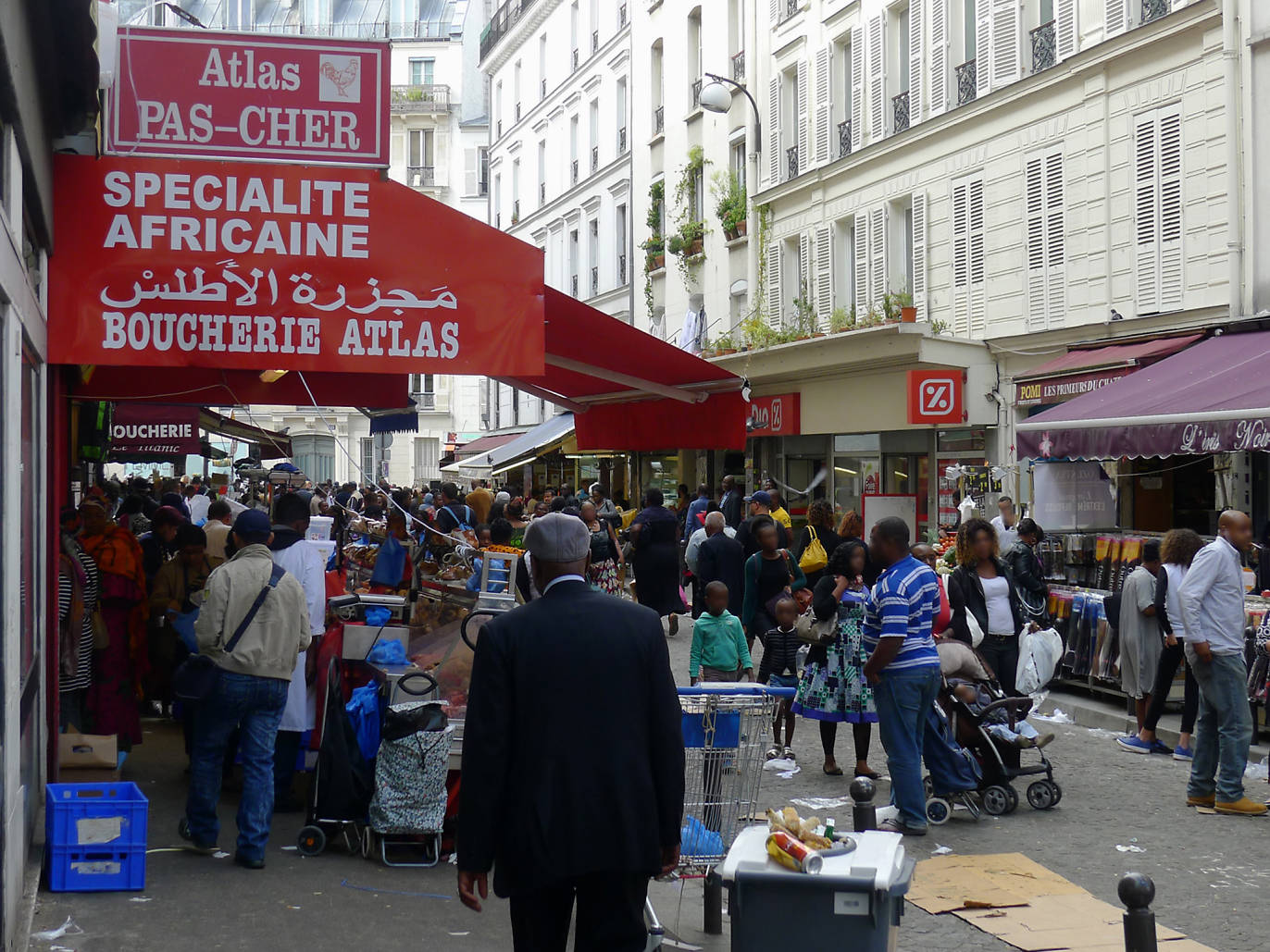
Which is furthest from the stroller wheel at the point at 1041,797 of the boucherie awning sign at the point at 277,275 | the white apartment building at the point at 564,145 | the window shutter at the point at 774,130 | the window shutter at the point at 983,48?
the white apartment building at the point at 564,145

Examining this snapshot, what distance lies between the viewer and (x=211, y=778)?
7.21 m

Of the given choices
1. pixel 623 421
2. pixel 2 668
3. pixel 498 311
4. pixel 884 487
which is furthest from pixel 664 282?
pixel 2 668

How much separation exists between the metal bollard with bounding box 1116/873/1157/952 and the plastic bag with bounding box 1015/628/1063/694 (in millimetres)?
5901

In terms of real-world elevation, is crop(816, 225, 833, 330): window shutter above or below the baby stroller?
above

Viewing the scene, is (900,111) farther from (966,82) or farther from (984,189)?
(984,189)

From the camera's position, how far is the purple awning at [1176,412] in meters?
12.7

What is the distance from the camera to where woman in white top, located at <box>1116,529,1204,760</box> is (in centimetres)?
986

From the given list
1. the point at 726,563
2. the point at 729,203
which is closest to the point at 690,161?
the point at 729,203

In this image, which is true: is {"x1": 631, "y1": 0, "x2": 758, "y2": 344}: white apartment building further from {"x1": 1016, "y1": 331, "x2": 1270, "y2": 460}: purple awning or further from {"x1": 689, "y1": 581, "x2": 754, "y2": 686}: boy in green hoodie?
{"x1": 689, "y1": 581, "x2": 754, "y2": 686}: boy in green hoodie

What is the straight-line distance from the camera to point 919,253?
71.7ft

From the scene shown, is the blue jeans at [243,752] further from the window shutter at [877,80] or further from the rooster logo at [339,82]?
the window shutter at [877,80]

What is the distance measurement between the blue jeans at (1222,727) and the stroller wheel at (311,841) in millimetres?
5278

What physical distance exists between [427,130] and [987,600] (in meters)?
58.1

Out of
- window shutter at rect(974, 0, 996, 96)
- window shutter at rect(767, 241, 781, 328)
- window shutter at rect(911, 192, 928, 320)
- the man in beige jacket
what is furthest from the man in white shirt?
window shutter at rect(767, 241, 781, 328)
